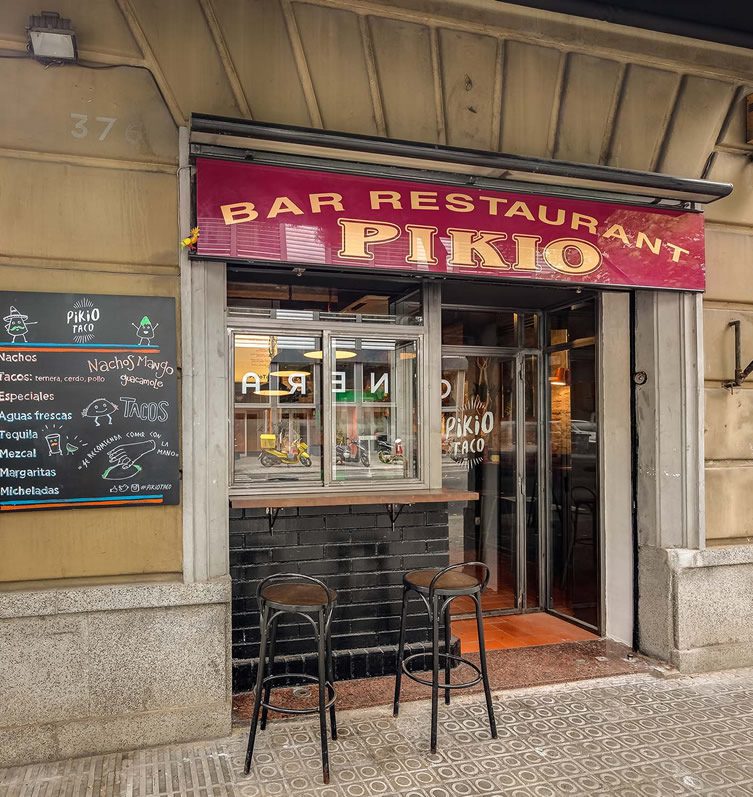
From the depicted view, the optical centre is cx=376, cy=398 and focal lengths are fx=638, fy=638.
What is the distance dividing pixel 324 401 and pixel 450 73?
249cm

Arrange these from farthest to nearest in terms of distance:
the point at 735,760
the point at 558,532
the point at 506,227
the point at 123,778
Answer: the point at 558,532, the point at 506,227, the point at 735,760, the point at 123,778

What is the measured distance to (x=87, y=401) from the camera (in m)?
3.77

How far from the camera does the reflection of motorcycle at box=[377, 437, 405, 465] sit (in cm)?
508

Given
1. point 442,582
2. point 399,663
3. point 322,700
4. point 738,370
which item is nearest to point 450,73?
point 738,370

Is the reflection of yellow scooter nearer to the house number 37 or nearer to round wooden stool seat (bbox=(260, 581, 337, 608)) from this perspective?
round wooden stool seat (bbox=(260, 581, 337, 608))

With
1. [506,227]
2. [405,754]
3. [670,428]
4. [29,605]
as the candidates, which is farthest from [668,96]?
[29,605]

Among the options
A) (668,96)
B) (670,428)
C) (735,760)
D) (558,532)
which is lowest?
(735,760)

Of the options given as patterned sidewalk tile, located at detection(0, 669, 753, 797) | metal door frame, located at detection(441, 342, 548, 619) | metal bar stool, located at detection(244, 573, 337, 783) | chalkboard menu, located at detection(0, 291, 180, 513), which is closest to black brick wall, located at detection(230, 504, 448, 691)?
patterned sidewalk tile, located at detection(0, 669, 753, 797)

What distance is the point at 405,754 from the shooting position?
3668 mm

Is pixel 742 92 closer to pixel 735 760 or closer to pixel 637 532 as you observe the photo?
pixel 637 532

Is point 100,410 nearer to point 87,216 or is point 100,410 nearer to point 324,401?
point 87,216

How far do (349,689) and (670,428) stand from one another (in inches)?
124

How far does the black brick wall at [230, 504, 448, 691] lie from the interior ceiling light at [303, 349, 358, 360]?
114 cm

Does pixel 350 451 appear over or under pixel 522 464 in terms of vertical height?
over
